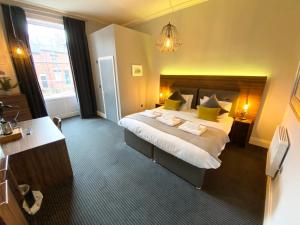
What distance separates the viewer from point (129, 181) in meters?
2.05

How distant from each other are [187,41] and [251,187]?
10.9 ft

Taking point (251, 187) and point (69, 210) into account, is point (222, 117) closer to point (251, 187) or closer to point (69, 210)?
point (251, 187)

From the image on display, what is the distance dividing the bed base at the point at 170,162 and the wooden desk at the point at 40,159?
1.17 metres

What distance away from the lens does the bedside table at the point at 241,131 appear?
271cm

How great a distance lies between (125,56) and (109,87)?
A: 1.00m

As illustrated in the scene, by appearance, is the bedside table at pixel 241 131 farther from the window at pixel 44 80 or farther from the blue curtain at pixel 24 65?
the window at pixel 44 80

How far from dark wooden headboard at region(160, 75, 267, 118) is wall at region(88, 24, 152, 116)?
140 cm

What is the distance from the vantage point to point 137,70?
13.5 ft

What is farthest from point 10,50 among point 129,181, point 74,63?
point 129,181

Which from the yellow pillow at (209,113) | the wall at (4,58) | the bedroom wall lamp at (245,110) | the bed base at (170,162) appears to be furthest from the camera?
the wall at (4,58)

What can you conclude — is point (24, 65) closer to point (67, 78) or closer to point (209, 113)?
point (67, 78)

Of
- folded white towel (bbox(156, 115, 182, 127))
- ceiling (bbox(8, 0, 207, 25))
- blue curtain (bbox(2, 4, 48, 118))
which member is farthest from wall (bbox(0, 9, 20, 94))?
folded white towel (bbox(156, 115, 182, 127))

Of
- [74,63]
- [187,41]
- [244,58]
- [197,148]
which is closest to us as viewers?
[197,148]

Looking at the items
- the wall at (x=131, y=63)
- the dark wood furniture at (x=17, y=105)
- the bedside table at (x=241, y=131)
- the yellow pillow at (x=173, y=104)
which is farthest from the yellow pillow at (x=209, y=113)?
the dark wood furniture at (x=17, y=105)
